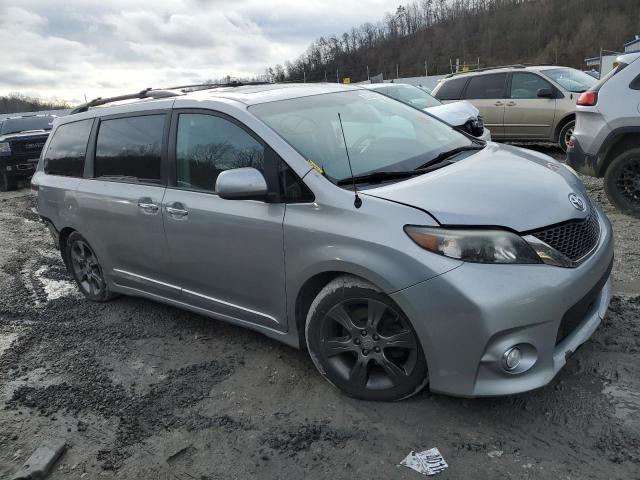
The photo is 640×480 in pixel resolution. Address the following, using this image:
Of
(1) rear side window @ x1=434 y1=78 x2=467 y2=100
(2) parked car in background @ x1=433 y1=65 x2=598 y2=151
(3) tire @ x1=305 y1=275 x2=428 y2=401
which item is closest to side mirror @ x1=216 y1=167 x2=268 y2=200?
(3) tire @ x1=305 y1=275 x2=428 y2=401

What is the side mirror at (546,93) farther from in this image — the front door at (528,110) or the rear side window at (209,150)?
the rear side window at (209,150)

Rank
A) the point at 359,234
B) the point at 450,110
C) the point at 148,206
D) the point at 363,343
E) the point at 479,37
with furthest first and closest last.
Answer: the point at 479,37
the point at 450,110
the point at 148,206
the point at 363,343
the point at 359,234

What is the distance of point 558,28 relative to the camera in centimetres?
8088

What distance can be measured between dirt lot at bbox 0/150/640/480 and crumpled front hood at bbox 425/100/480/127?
3.77 metres

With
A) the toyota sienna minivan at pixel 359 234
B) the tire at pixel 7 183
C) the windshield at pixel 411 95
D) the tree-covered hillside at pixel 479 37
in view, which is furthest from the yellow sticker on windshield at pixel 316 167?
the tree-covered hillside at pixel 479 37

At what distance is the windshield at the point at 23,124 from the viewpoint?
1473 cm

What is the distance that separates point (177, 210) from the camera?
3646 mm

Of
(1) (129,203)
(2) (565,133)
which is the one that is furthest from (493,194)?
(2) (565,133)

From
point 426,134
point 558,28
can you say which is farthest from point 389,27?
point 426,134

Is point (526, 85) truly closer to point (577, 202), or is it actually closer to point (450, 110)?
point (450, 110)

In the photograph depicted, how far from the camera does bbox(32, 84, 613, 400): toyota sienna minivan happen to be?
254 centimetres

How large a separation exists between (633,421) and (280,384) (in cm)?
190

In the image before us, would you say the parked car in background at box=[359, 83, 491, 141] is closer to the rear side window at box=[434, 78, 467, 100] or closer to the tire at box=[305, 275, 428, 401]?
the rear side window at box=[434, 78, 467, 100]

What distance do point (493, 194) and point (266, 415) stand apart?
67.9 inches
